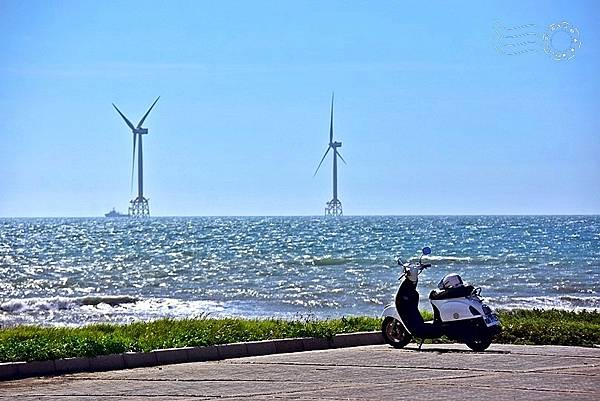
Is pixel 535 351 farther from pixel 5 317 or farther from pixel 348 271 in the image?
pixel 348 271

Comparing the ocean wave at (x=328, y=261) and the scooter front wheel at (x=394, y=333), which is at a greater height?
the scooter front wheel at (x=394, y=333)

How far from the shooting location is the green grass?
12328 mm

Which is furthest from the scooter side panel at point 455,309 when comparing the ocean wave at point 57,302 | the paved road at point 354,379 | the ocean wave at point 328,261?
the ocean wave at point 328,261

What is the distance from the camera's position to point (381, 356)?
13.1m

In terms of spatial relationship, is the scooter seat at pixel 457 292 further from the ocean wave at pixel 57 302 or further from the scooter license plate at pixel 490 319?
the ocean wave at pixel 57 302

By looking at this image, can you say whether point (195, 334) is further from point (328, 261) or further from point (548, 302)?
point (328, 261)

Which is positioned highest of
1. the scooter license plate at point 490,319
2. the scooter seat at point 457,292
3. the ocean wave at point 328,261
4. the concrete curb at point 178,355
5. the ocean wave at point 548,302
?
the scooter seat at point 457,292

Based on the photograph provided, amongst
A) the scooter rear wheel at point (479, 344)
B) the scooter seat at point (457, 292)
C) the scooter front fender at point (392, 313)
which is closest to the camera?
the scooter rear wheel at point (479, 344)

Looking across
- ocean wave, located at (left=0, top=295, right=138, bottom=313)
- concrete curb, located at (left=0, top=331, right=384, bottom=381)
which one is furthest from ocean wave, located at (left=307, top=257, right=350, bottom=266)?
concrete curb, located at (left=0, top=331, right=384, bottom=381)

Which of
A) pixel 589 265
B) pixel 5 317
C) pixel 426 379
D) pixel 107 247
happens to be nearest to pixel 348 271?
pixel 589 265

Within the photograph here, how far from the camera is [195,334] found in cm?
1388

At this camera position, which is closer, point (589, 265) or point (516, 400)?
point (516, 400)

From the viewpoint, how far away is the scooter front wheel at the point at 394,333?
554 inches

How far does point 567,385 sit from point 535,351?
2.86 meters
